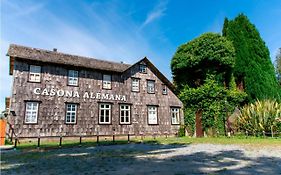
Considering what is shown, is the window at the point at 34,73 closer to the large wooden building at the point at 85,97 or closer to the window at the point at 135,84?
the large wooden building at the point at 85,97

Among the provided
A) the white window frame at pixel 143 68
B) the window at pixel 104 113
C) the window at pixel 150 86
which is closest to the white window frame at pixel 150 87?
the window at pixel 150 86

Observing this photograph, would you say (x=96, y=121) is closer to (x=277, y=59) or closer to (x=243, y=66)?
(x=243, y=66)

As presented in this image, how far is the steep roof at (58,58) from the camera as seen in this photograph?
1844 centimetres

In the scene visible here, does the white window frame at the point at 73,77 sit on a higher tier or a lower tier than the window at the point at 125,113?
higher

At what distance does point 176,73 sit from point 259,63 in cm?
1005

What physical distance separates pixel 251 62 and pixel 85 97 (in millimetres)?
19176

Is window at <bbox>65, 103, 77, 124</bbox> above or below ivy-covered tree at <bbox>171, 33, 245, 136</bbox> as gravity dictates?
below

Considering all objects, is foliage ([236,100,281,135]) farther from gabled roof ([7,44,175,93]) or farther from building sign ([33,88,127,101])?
building sign ([33,88,127,101])

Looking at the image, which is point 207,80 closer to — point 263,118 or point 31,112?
point 263,118

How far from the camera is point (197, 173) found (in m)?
5.89

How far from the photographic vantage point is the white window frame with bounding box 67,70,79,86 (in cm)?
2028

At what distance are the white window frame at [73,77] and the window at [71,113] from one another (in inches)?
76.0

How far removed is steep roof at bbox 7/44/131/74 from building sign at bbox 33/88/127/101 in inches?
94.9

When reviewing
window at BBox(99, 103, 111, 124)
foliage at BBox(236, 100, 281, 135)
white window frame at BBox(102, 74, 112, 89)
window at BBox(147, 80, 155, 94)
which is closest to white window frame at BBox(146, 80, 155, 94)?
window at BBox(147, 80, 155, 94)
